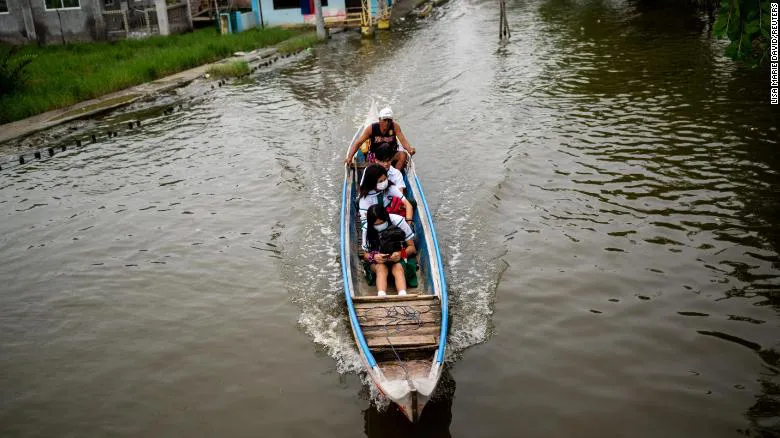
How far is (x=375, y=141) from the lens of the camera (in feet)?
38.0

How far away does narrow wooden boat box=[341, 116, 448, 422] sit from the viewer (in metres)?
5.77

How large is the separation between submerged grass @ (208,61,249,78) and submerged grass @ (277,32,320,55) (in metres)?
4.16

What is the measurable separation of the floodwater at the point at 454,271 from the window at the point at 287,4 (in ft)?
60.1

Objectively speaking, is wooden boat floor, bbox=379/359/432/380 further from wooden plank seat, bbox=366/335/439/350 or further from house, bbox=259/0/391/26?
house, bbox=259/0/391/26

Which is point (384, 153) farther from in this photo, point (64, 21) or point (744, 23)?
point (64, 21)

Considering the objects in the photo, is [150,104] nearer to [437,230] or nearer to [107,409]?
[437,230]

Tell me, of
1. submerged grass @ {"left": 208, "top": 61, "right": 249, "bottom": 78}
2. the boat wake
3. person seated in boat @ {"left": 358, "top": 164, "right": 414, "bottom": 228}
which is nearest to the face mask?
person seated in boat @ {"left": 358, "top": 164, "right": 414, "bottom": 228}

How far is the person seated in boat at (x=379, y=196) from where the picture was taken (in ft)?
27.6

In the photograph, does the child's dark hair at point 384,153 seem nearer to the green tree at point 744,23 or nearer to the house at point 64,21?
the green tree at point 744,23

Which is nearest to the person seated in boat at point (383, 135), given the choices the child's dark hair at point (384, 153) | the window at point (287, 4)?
the child's dark hair at point (384, 153)

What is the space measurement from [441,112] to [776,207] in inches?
373

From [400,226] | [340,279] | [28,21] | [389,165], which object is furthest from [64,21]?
[400,226]

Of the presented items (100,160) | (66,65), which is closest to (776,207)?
(100,160)

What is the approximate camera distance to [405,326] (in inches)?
270
